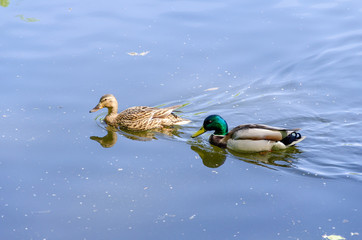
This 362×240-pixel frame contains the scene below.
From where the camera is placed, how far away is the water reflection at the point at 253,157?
9125mm

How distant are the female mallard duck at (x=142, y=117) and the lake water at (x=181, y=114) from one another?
199 millimetres

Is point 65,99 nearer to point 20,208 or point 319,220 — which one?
point 20,208

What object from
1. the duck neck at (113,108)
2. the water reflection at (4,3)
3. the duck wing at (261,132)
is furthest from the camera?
the water reflection at (4,3)

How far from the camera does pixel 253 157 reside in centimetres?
942

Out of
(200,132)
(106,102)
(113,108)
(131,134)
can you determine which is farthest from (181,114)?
(106,102)

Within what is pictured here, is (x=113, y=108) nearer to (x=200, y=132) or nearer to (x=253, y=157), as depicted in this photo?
(x=200, y=132)

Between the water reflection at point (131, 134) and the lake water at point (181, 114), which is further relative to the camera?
the water reflection at point (131, 134)

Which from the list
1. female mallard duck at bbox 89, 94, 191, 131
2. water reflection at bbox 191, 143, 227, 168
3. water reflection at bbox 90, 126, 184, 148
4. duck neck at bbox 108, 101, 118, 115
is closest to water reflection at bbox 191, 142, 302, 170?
water reflection at bbox 191, 143, 227, 168

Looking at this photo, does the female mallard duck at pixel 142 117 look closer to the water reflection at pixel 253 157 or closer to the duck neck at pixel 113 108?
the duck neck at pixel 113 108

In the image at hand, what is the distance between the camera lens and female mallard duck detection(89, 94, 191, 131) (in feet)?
34.0

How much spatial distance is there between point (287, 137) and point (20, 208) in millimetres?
4105

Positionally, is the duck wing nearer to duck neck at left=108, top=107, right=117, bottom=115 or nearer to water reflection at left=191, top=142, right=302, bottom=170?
water reflection at left=191, top=142, right=302, bottom=170

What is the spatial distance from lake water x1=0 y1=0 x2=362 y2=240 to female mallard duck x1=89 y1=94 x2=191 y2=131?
20 centimetres

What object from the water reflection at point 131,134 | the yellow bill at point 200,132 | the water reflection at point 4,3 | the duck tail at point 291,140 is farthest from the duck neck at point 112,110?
the water reflection at point 4,3
